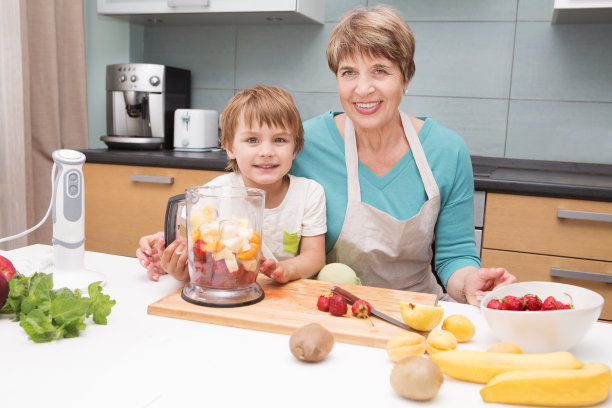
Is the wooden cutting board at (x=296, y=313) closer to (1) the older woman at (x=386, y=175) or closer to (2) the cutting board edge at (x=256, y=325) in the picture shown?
(2) the cutting board edge at (x=256, y=325)

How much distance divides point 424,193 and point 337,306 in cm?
64

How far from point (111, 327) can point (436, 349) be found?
486 millimetres

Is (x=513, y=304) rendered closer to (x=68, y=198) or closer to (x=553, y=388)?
(x=553, y=388)

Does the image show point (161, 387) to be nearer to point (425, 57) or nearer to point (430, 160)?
point (430, 160)

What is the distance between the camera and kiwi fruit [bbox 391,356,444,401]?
0.65 m

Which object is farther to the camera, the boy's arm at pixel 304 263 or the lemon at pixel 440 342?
the boy's arm at pixel 304 263

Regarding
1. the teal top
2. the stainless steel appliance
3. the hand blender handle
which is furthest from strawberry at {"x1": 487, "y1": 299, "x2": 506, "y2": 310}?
the stainless steel appliance

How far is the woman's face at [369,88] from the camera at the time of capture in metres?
1.37

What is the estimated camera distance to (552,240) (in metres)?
1.90

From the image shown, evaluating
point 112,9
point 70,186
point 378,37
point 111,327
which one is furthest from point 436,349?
point 112,9

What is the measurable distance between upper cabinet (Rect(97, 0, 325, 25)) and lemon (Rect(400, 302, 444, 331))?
1.80m

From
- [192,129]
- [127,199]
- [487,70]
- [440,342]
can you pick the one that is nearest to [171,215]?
[440,342]

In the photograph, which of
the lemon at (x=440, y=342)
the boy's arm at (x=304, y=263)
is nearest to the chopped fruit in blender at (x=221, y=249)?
the boy's arm at (x=304, y=263)

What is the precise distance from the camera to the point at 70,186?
3.27 ft
